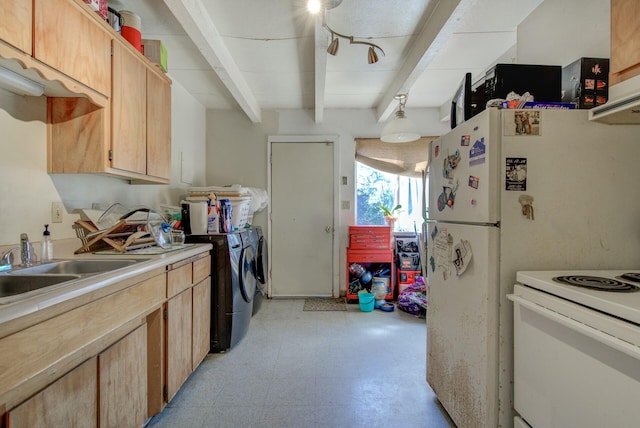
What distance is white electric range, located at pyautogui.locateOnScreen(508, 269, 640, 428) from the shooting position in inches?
30.7

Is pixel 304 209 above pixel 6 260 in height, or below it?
above

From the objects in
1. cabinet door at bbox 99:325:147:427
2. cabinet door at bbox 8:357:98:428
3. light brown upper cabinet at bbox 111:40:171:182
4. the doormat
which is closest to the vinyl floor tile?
cabinet door at bbox 99:325:147:427

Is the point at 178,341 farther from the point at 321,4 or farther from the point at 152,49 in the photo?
the point at 321,4

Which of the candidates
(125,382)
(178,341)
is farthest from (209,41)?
(125,382)

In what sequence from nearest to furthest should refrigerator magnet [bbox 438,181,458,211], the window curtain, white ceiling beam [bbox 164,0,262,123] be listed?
refrigerator magnet [bbox 438,181,458,211], white ceiling beam [bbox 164,0,262,123], the window curtain

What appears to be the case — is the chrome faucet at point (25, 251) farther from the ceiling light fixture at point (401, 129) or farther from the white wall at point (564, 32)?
the white wall at point (564, 32)

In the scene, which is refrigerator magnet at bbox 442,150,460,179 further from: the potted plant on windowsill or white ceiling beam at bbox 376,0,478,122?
the potted plant on windowsill

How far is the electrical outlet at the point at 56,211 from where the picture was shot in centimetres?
168

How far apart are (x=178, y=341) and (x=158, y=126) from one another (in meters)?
1.44

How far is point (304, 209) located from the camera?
3.96m

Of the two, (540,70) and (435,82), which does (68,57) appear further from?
(435,82)

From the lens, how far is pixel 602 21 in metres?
1.54

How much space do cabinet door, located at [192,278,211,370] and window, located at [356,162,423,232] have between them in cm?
230

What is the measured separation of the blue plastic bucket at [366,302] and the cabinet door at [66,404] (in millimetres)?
2639
